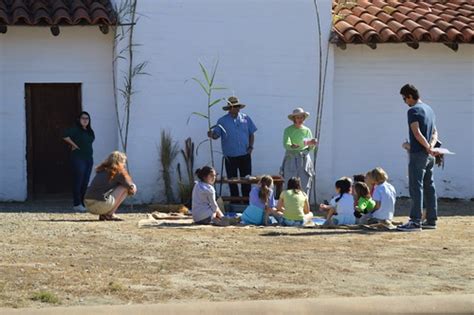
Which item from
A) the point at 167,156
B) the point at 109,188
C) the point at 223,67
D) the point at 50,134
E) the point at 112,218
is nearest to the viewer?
the point at 109,188

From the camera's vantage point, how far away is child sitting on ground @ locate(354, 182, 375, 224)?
541 inches

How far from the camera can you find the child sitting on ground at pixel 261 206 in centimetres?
1401

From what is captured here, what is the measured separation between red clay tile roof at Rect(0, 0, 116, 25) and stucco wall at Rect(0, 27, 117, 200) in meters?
0.40

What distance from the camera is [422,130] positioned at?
1320cm

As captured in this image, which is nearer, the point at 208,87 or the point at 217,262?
the point at 217,262

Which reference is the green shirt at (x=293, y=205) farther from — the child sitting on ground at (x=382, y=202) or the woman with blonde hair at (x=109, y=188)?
the woman with blonde hair at (x=109, y=188)

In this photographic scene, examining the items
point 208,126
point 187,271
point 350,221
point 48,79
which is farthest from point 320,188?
point 187,271

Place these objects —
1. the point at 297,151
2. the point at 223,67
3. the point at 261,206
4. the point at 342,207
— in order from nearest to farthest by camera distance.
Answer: the point at 342,207 → the point at 261,206 → the point at 297,151 → the point at 223,67

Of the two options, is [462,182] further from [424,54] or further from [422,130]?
[422,130]

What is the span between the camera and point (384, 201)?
1353 cm

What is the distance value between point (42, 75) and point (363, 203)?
6.02 m

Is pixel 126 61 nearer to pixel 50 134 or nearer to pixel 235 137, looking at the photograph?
pixel 50 134

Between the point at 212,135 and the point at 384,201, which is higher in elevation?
the point at 212,135

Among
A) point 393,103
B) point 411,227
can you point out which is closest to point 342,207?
point 411,227
